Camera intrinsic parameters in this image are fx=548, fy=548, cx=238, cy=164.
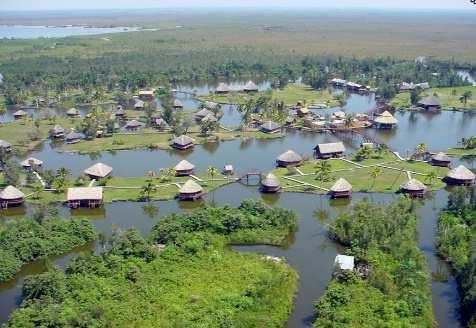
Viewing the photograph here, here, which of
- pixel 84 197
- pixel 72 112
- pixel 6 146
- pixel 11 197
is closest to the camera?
pixel 84 197

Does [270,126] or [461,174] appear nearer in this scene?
[461,174]

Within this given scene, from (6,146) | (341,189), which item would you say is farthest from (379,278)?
(6,146)

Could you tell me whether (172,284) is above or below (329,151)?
below

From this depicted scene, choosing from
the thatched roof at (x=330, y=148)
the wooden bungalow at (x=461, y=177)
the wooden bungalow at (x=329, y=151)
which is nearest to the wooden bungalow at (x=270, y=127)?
the wooden bungalow at (x=329, y=151)

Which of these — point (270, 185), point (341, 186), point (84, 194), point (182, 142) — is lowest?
point (84, 194)

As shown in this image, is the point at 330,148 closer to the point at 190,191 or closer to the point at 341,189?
the point at 341,189

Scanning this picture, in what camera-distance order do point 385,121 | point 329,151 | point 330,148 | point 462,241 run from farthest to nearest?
point 385,121, point 330,148, point 329,151, point 462,241

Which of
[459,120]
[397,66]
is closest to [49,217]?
[459,120]
